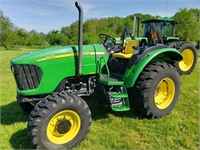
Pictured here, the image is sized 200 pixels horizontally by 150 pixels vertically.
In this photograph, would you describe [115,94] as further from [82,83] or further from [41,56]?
[41,56]

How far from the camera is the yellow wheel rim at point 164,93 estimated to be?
4966mm

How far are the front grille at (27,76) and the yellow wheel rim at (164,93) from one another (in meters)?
2.25

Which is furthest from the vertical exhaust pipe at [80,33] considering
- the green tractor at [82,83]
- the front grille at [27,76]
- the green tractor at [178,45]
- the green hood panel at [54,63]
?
the green tractor at [178,45]

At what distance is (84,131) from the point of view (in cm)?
389

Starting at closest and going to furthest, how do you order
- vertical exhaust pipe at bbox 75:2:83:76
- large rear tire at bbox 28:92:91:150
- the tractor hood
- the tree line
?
large rear tire at bbox 28:92:91:150 < vertical exhaust pipe at bbox 75:2:83:76 < the tractor hood < the tree line

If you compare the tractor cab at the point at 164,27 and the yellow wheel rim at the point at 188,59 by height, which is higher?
the tractor cab at the point at 164,27

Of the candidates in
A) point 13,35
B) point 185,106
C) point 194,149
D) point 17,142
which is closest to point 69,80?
point 17,142

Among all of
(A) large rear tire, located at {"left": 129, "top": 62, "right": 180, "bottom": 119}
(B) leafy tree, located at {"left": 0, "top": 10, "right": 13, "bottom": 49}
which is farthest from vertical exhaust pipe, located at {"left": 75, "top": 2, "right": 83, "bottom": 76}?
(B) leafy tree, located at {"left": 0, "top": 10, "right": 13, "bottom": 49}

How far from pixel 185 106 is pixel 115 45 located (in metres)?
2.00

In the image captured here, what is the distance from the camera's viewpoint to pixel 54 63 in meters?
4.09

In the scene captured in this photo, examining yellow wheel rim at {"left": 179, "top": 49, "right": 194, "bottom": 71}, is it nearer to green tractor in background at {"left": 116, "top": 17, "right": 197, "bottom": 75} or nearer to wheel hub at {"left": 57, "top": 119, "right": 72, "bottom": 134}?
green tractor in background at {"left": 116, "top": 17, "right": 197, "bottom": 75}

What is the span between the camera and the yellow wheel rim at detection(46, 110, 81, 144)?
12.3 ft

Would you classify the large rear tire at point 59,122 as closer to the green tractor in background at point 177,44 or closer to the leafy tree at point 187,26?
the green tractor in background at point 177,44

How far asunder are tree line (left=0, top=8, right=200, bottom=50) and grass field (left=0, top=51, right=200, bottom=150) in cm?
2214
